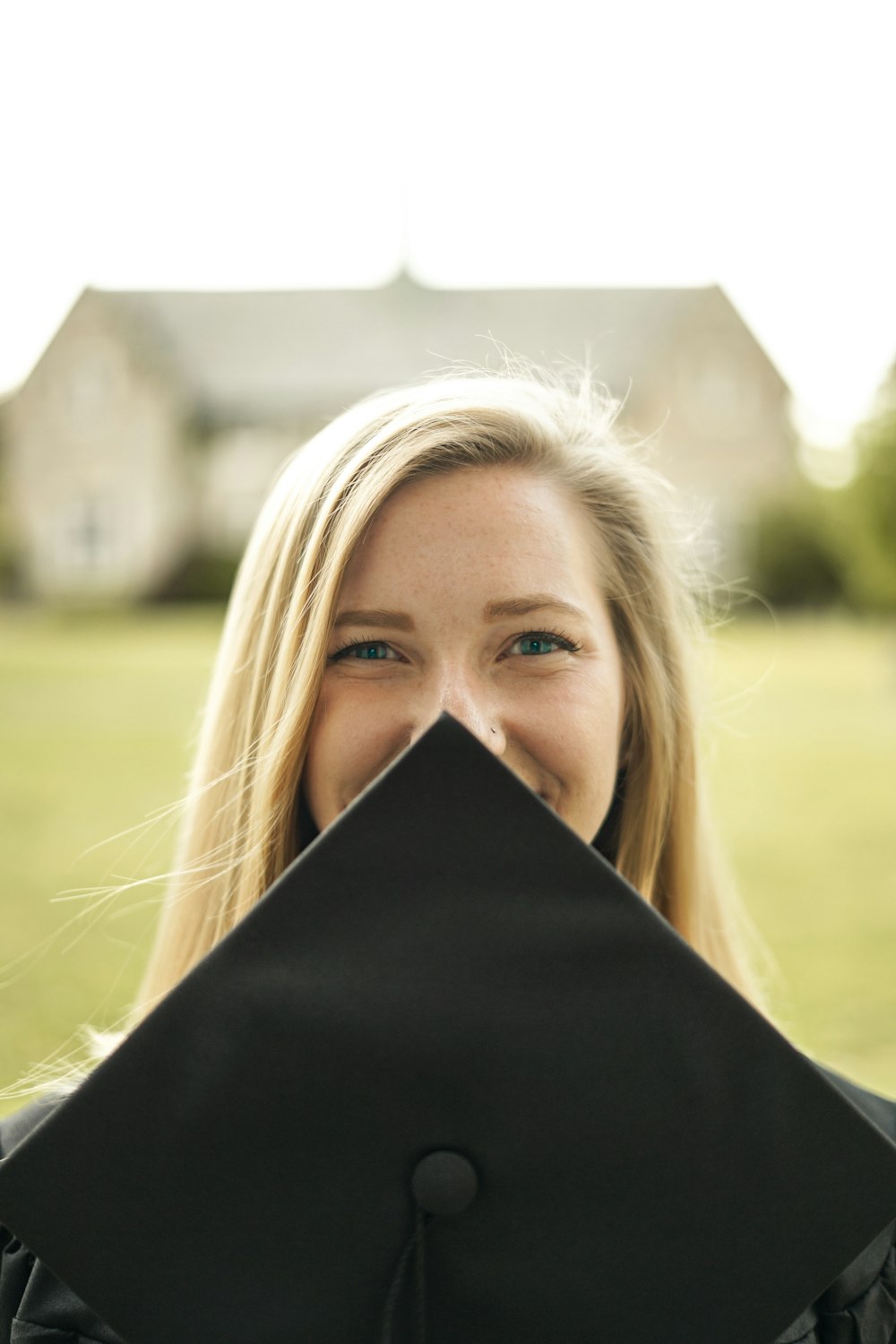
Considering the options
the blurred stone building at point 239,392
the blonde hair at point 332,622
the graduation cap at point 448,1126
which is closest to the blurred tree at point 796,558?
the blurred stone building at point 239,392

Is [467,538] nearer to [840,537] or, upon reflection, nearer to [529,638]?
[529,638]

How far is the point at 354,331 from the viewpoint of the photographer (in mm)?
37500

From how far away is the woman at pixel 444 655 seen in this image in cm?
139

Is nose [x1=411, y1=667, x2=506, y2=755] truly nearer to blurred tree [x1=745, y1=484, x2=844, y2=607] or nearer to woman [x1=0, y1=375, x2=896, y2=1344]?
woman [x1=0, y1=375, x2=896, y2=1344]

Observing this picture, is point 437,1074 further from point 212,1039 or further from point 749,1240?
point 749,1240

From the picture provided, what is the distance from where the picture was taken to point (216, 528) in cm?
3672

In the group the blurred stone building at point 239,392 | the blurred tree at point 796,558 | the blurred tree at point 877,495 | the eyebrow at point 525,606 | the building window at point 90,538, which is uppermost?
the blurred stone building at point 239,392

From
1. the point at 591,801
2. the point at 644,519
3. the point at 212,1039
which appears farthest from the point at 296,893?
the point at 644,519

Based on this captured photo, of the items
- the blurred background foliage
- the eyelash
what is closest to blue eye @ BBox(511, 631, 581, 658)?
the eyelash

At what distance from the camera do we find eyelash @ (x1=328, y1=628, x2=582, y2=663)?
143 cm

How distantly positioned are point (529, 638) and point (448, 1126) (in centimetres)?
58

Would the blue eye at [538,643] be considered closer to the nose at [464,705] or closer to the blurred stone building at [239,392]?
the nose at [464,705]

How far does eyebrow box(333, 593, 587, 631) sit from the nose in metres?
0.08

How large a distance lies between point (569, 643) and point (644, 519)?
1.51ft
